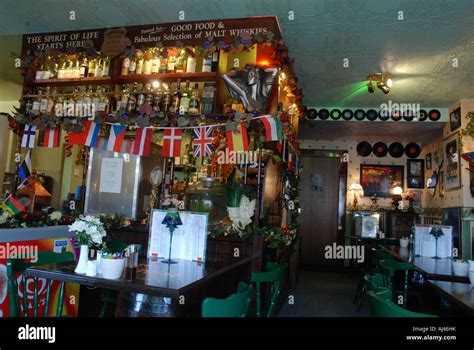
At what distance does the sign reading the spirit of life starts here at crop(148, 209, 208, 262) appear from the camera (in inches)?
131

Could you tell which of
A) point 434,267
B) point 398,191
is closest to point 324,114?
point 398,191

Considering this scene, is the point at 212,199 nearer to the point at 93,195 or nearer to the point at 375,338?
the point at 93,195

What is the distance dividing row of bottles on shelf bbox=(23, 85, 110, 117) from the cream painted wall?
595 cm

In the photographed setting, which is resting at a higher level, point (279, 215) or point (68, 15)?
point (68, 15)

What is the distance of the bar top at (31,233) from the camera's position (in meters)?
3.51

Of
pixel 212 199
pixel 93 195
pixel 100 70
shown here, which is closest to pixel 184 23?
pixel 100 70

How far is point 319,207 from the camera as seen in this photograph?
32.4ft

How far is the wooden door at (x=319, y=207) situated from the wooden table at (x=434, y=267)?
471 cm

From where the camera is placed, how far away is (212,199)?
4.68 meters

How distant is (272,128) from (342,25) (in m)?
1.69

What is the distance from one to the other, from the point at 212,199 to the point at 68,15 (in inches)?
117

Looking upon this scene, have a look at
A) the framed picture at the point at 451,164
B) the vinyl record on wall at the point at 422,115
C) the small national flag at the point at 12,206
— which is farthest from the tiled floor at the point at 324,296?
the vinyl record on wall at the point at 422,115

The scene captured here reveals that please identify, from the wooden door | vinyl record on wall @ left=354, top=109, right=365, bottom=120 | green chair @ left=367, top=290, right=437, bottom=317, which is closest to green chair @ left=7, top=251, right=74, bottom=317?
green chair @ left=367, top=290, right=437, bottom=317

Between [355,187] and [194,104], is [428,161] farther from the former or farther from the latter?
[194,104]
